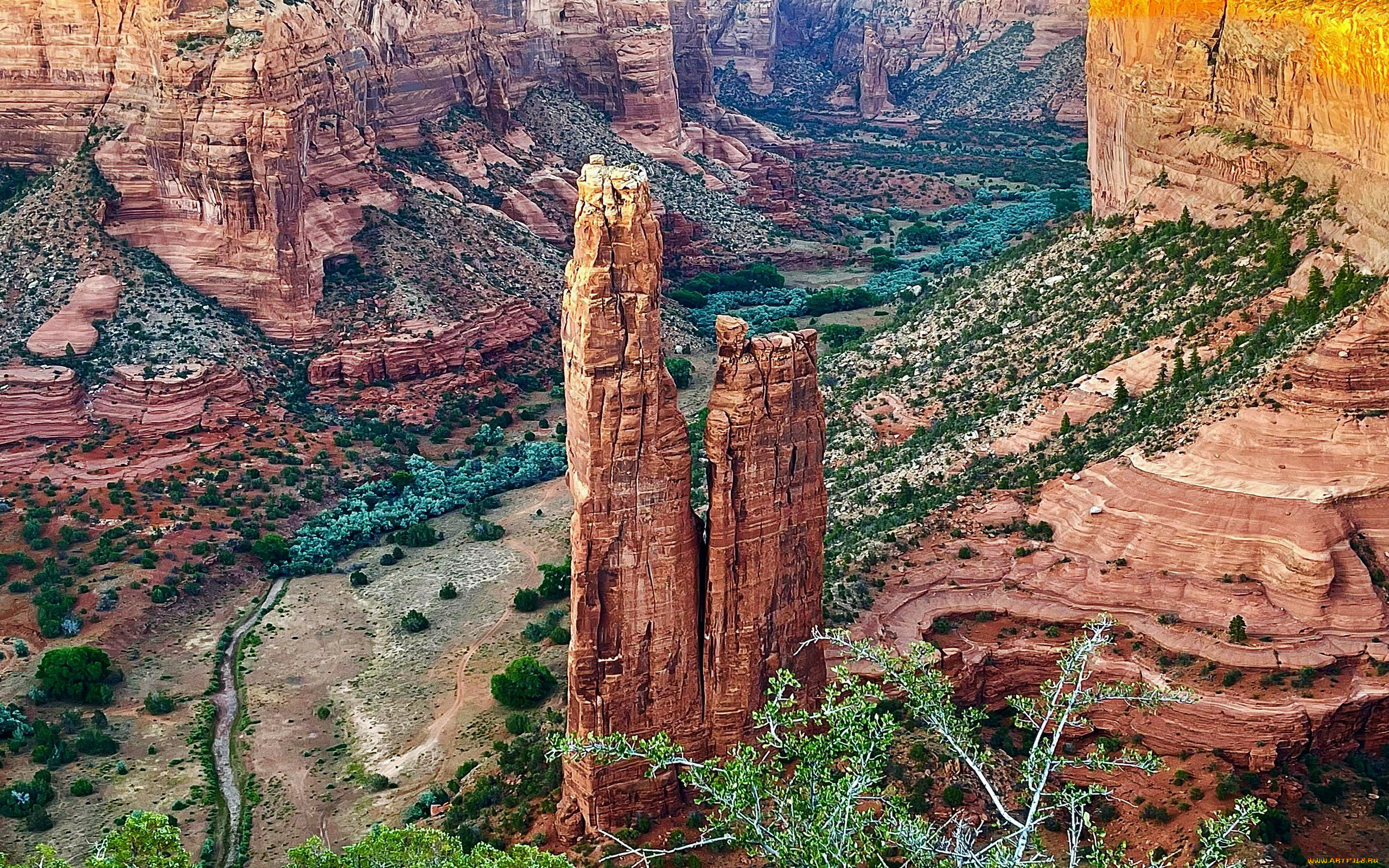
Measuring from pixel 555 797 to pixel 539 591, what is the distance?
19430 mm

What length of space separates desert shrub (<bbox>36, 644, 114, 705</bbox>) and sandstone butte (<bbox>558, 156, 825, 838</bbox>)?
2163cm

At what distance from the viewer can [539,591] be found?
6372 centimetres

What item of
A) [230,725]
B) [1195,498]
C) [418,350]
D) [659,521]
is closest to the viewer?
[659,521]

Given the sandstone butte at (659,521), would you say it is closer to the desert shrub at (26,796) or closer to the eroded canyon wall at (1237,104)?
the desert shrub at (26,796)

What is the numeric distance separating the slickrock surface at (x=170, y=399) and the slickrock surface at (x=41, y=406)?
0.99 meters

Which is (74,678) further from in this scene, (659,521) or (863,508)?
(863,508)

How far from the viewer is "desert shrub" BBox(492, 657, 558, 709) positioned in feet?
177

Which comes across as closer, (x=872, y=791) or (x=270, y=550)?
(x=872, y=791)

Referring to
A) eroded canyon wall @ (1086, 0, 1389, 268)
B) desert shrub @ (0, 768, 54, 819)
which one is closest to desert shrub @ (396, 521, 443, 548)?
desert shrub @ (0, 768, 54, 819)

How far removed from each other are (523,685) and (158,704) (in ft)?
42.6

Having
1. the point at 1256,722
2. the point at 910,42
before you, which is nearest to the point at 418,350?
the point at 1256,722

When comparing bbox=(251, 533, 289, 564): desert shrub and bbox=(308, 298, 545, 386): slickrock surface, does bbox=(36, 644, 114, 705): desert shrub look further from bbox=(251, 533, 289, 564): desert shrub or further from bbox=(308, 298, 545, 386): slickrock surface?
bbox=(308, 298, 545, 386): slickrock surface

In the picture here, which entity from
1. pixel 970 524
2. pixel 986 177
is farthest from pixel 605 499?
pixel 986 177

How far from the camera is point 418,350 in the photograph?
289 ft
